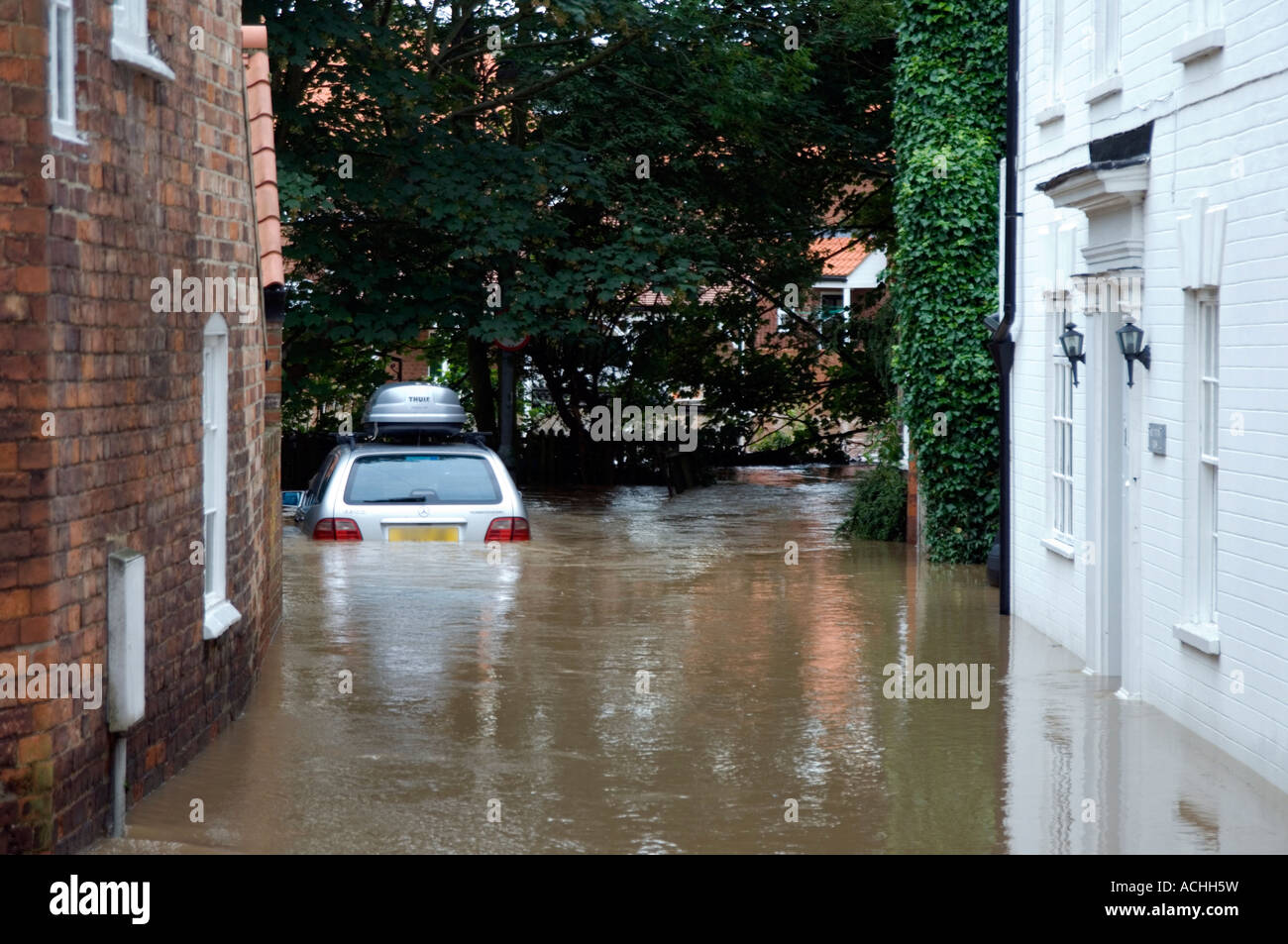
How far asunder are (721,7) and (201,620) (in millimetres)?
18935

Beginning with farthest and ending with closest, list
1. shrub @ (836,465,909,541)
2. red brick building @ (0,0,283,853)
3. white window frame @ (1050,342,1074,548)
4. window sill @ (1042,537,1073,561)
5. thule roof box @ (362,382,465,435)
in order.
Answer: shrub @ (836,465,909,541) < thule roof box @ (362,382,465,435) < white window frame @ (1050,342,1074,548) < window sill @ (1042,537,1073,561) < red brick building @ (0,0,283,853)

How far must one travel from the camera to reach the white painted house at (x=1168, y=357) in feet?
27.7

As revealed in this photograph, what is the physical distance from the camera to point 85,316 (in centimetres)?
640

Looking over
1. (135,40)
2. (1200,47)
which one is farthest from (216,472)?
(1200,47)

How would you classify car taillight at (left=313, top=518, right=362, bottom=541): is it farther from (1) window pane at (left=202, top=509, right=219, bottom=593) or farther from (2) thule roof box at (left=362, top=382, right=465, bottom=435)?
(1) window pane at (left=202, top=509, right=219, bottom=593)

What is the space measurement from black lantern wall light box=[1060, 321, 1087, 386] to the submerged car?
5.18 meters

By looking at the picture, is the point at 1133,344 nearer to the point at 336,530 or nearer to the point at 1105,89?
the point at 1105,89

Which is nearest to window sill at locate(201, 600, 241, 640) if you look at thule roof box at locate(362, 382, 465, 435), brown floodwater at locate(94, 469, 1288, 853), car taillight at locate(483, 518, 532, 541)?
brown floodwater at locate(94, 469, 1288, 853)

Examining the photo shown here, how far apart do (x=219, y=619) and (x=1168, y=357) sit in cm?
554

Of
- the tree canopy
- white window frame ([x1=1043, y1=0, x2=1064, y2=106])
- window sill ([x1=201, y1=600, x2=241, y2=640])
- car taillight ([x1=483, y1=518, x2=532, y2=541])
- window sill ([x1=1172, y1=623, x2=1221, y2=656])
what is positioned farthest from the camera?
the tree canopy

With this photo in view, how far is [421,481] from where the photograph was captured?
49.0 feet

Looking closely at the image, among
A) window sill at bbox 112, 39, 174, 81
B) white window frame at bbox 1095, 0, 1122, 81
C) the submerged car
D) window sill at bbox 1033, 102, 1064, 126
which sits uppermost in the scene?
white window frame at bbox 1095, 0, 1122, 81

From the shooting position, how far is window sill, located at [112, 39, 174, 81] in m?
6.80

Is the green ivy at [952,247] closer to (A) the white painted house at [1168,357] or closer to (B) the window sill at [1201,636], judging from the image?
(A) the white painted house at [1168,357]
